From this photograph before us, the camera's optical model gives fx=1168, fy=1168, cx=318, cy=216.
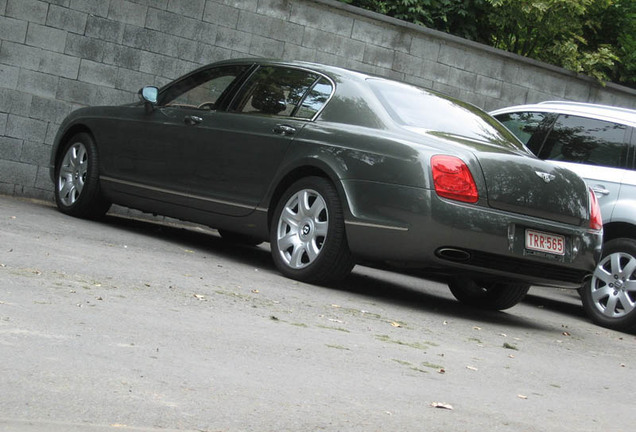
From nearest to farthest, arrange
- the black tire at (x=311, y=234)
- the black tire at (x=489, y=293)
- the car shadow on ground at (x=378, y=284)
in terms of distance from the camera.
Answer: the black tire at (x=311, y=234) → the car shadow on ground at (x=378, y=284) → the black tire at (x=489, y=293)

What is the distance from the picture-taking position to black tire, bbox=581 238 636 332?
9.09 metres

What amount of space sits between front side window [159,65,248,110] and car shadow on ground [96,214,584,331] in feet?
3.85

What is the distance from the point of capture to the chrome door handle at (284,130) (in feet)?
27.8

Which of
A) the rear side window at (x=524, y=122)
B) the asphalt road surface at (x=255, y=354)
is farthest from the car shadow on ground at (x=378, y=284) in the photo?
the rear side window at (x=524, y=122)

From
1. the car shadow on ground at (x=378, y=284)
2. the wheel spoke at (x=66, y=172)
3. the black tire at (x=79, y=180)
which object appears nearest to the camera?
the car shadow on ground at (x=378, y=284)

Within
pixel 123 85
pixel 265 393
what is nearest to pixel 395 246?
pixel 265 393

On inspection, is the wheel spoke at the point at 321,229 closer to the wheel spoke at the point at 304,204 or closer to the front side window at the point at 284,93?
the wheel spoke at the point at 304,204

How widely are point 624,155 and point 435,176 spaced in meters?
2.63

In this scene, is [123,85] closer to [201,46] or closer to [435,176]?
[201,46]

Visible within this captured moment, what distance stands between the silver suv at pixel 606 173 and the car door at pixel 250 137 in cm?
237

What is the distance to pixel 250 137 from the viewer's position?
345 inches

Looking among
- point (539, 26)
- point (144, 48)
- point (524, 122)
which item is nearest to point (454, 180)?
point (524, 122)

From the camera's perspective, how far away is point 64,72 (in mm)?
11977

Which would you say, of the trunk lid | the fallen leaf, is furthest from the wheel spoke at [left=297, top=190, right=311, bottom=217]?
the fallen leaf
